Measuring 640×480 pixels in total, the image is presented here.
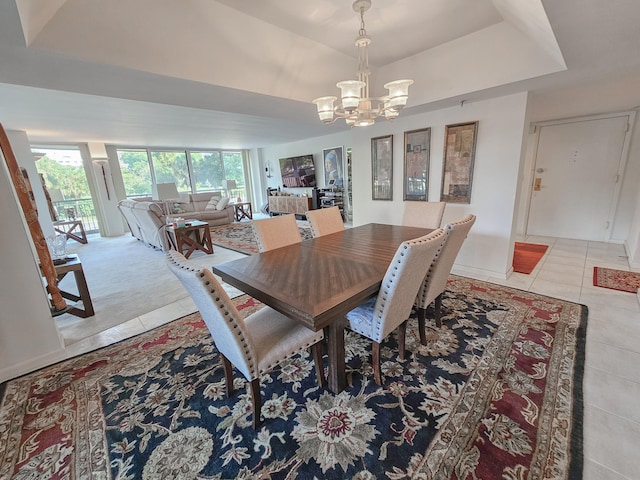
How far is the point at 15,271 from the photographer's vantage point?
69.9 inches

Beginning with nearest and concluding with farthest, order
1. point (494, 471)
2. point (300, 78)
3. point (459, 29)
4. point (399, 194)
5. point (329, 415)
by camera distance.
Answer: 1. point (494, 471)
2. point (329, 415)
3. point (459, 29)
4. point (300, 78)
5. point (399, 194)

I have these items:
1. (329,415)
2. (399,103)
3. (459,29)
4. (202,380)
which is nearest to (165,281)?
(202,380)

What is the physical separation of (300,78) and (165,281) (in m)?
3.00

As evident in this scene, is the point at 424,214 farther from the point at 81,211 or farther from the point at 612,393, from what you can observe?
the point at 81,211

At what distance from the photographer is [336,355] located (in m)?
1.47

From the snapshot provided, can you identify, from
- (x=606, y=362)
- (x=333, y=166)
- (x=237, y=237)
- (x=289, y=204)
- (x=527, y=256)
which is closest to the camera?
(x=606, y=362)

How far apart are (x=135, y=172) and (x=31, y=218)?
6581mm

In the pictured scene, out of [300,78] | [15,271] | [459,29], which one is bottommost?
[15,271]

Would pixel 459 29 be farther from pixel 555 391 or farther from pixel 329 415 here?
pixel 329 415

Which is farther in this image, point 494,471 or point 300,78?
point 300,78

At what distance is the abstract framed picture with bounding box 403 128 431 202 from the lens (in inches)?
134

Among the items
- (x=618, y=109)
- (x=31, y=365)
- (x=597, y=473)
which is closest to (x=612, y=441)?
(x=597, y=473)

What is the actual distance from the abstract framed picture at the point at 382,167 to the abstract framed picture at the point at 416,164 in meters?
0.25

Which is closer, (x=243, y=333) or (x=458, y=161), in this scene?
(x=243, y=333)
